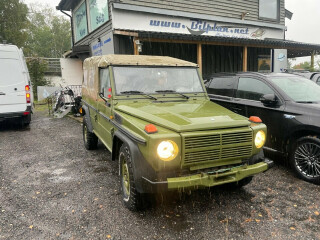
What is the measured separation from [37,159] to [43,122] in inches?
194

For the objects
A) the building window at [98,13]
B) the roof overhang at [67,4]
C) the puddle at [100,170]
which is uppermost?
the roof overhang at [67,4]

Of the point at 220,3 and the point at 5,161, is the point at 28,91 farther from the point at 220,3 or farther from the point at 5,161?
the point at 220,3

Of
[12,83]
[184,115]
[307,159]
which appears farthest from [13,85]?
[307,159]

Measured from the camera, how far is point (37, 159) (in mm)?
5363

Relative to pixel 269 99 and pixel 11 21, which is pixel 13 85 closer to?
pixel 269 99

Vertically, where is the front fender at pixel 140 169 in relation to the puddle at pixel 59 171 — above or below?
above

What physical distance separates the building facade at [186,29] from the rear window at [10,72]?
11.2 feet

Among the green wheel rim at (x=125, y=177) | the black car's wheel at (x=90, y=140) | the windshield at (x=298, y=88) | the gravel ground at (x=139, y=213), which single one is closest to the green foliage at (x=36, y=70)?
the black car's wheel at (x=90, y=140)

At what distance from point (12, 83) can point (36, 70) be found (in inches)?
435

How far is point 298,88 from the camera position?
15.2 feet

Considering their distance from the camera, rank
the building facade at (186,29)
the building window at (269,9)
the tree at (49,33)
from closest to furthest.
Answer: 1. the building facade at (186,29)
2. the building window at (269,9)
3. the tree at (49,33)

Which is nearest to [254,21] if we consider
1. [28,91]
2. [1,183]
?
[28,91]

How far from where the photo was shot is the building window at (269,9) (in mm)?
14014

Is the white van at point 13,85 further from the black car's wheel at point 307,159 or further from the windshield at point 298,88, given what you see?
the black car's wheel at point 307,159
